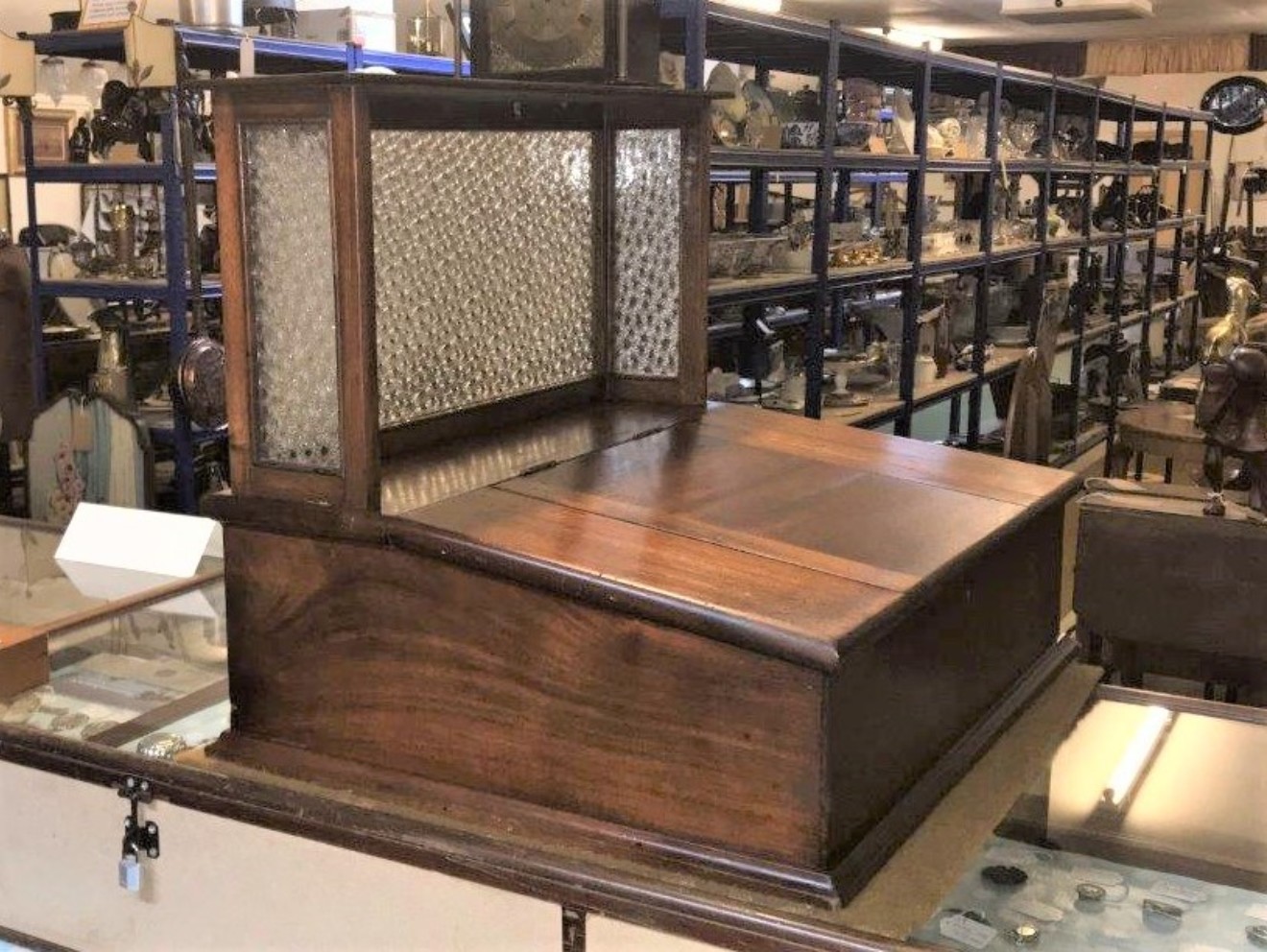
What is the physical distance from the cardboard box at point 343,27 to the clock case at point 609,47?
3.20 metres

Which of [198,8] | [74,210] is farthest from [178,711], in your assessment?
[74,210]

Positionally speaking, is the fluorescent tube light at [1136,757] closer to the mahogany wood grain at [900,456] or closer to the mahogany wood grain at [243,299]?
the mahogany wood grain at [900,456]

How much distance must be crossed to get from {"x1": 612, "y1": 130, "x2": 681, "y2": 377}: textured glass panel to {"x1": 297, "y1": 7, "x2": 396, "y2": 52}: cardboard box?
3.21 m

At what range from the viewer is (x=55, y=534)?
92.3 inches

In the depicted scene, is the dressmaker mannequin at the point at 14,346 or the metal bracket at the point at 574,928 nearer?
the metal bracket at the point at 574,928

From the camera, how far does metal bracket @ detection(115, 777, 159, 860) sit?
123 centimetres

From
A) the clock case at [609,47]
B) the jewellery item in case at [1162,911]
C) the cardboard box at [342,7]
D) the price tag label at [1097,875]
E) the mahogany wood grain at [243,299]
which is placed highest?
the cardboard box at [342,7]

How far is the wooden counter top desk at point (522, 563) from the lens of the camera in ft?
3.41

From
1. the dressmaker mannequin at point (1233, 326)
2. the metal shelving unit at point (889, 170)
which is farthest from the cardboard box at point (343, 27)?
the dressmaker mannequin at point (1233, 326)

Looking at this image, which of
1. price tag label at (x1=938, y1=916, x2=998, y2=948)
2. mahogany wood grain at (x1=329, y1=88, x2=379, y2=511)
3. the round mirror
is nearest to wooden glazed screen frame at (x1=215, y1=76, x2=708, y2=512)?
mahogany wood grain at (x1=329, y1=88, x2=379, y2=511)

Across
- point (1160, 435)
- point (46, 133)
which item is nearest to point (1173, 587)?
point (1160, 435)

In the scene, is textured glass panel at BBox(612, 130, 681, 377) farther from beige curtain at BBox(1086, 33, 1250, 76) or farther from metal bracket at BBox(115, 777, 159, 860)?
beige curtain at BBox(1086, 33, 1250, 76)

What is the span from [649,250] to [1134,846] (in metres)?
0.79

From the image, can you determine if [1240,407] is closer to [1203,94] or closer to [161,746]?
[161,746]
